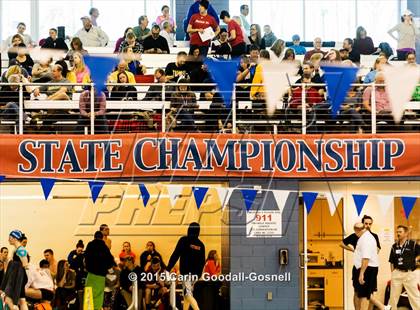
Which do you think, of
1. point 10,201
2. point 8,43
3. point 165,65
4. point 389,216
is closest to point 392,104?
point 389,216

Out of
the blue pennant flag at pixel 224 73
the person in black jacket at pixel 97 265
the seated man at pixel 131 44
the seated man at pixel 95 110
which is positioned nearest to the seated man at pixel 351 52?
the blue pennant flag at pixel 224 73

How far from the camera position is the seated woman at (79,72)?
22.4 m

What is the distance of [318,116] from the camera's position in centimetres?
2223

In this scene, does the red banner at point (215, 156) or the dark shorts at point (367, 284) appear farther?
the red banner at point (215, 156)

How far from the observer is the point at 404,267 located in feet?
70.4

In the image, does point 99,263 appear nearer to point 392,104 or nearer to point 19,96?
point 19,96

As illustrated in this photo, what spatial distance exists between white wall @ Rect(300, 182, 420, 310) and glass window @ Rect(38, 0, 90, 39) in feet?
27.3

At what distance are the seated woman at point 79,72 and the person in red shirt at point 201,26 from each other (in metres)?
1.99

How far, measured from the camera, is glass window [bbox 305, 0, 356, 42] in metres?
29.0

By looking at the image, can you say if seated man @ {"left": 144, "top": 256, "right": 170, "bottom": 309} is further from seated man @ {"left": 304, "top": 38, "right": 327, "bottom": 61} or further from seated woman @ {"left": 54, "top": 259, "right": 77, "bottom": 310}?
seated man @ {"left": 304, "top": 38, "right": 327, "bottom": 61}

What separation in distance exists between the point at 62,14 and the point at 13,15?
3.41ft

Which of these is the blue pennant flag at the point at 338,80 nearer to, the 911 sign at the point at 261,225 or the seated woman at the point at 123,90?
the 911 sign at the point at 261,225

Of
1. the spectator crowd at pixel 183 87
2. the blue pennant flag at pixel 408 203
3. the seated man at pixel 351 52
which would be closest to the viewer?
the blue pennant flag at pixel 408 203

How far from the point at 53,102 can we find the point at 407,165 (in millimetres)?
5851
